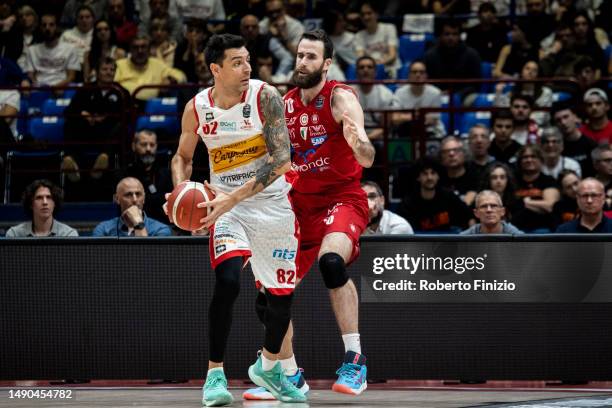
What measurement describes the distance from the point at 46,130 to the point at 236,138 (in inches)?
→ 280

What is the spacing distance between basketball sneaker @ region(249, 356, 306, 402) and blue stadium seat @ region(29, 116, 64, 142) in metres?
7.08

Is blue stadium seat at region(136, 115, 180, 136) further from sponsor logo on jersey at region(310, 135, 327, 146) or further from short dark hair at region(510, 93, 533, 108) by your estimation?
sponsor logo on jersey at region(310, 135, 327, 146)

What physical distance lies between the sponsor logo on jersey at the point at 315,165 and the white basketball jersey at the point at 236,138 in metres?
0.47

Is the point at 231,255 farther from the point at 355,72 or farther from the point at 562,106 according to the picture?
the point at 355,72

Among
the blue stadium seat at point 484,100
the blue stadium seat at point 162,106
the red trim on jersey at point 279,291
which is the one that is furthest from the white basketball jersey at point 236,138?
the blue stadium seat at point 484,100

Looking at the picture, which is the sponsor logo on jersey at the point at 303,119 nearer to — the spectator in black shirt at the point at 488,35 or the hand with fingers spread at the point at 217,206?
the hand with fingers spread at the point at 217,206

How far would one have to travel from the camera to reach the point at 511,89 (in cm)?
1471

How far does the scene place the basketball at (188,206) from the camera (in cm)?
734

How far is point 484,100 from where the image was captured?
14.5 m

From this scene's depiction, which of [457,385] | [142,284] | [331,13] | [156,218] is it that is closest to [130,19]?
[331,13]

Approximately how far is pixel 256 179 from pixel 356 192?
0.98 meters

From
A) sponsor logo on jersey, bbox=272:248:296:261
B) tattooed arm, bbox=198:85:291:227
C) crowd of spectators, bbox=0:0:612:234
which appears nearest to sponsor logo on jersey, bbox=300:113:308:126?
tattooed arm, bbox=198:85:291:227

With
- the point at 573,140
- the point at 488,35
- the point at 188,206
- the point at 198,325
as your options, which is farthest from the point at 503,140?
the point at 188,206

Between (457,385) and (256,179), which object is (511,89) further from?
(256,179)
